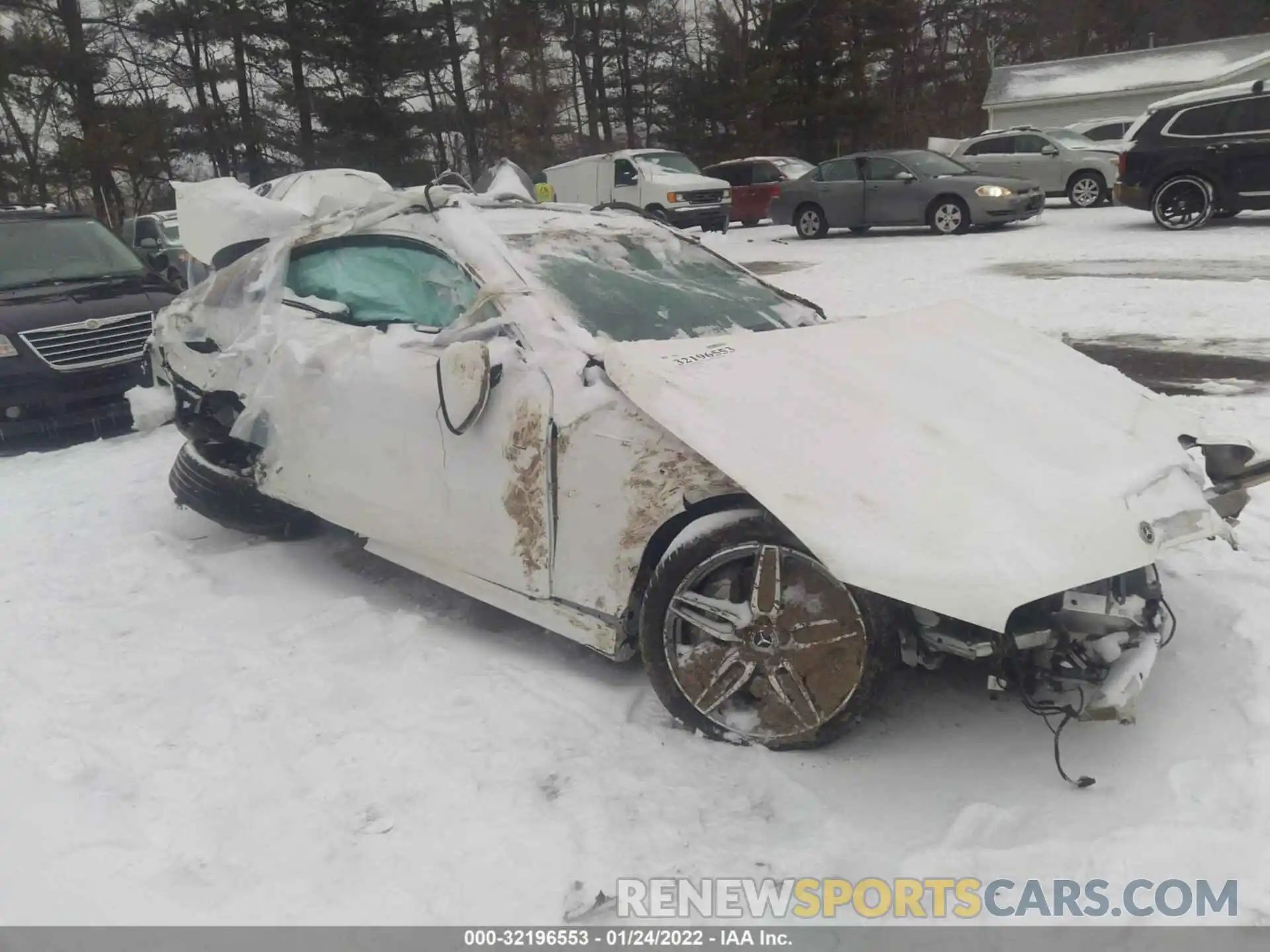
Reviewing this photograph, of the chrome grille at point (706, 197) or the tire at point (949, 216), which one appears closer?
the tire at point (949, 216)

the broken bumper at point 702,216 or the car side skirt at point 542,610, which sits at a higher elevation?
the broken bumper at point 702,216

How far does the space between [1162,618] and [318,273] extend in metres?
3.58

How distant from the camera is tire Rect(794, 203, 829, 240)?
1708 cm

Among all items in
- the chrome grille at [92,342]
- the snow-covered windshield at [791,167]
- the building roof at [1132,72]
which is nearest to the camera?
the chrome grille at [92,342]

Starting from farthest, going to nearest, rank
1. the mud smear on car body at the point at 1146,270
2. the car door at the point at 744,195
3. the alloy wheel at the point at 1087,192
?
the car door at the point at 744,195 → the alloy wheel at the point at 1087,192 → the mud smear on car body at the point at 1146,270

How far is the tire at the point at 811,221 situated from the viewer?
56.0 feet

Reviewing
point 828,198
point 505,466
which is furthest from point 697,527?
point 828,198

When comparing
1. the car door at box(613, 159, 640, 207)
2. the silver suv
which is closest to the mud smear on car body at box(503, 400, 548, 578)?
the silver suv

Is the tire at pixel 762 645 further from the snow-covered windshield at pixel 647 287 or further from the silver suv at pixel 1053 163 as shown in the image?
the silver suv at pixel 1053 163

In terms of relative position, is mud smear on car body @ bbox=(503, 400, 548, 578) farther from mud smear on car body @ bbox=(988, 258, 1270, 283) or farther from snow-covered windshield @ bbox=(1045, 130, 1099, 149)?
snow-covered windshield @ bbox=(1045, 130, 1099, 149)

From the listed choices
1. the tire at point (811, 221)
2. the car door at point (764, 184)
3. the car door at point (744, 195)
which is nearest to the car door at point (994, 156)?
the tire at point (811, 221)

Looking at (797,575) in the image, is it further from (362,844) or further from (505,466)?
(362,844)

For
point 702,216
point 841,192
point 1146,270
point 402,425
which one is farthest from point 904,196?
point 402,425
